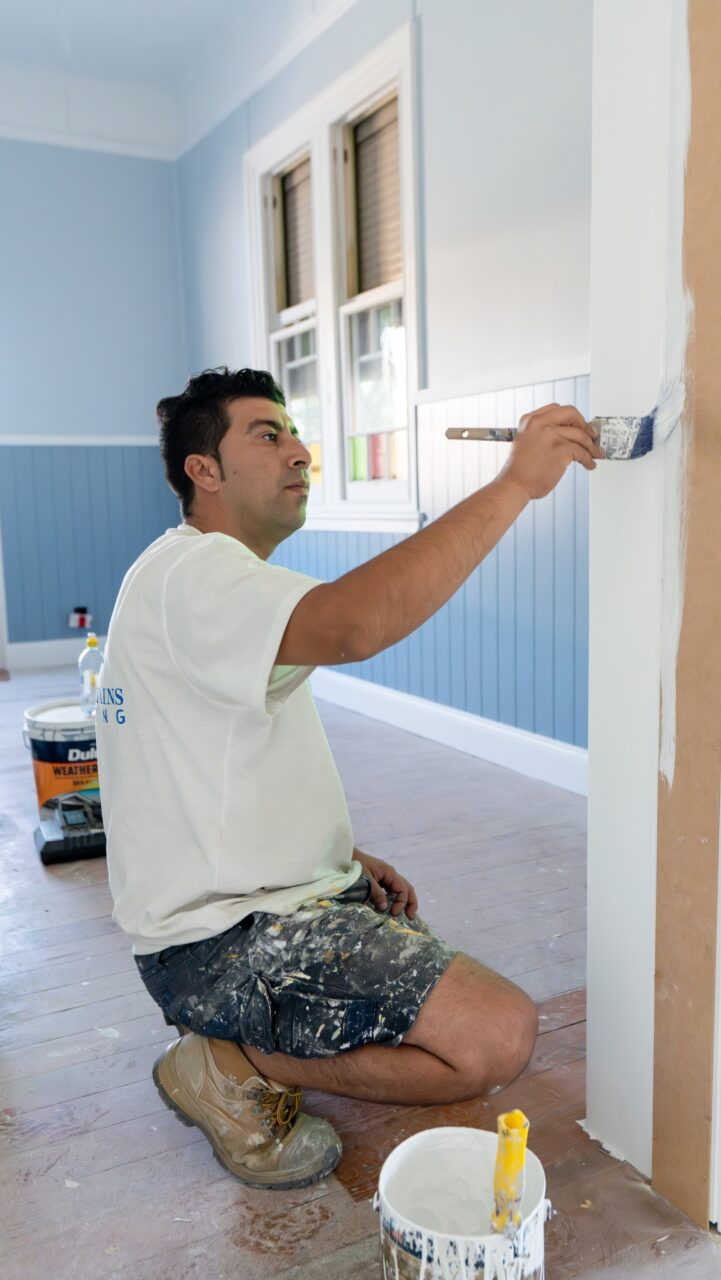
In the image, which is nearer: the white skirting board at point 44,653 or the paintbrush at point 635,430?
the paintbrush at point 635,430

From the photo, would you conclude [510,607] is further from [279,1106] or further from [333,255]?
[279,1106]

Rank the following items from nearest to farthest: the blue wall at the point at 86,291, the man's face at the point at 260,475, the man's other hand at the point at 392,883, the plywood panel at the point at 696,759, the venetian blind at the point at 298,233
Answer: the plywood panel at the point at 696,759, the man's face at the point at 260,475, the man's other hand at the point at 392,883, the venetian blind at the point at 298,233, the blue wall at the point at 86,291

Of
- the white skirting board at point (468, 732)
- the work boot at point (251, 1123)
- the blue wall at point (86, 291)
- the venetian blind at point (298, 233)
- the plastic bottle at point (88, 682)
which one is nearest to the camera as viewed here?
the work boot at point (251, 1123)

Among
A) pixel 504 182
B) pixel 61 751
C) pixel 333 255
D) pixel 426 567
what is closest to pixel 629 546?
pixel 426 567

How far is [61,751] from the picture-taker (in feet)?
9.59

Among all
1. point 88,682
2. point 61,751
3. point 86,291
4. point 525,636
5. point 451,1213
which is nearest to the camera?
point 451,1213

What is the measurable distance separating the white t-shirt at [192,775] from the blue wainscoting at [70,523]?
5.10 m

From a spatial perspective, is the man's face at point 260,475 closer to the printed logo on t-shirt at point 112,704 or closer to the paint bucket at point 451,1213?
the printed logo on t-shirt at point 112,704

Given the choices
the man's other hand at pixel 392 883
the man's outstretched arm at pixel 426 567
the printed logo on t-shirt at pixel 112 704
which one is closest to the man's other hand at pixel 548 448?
the man's outstretched arm at pixel 426 567

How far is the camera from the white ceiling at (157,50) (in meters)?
5.04

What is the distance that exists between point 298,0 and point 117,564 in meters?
3.44

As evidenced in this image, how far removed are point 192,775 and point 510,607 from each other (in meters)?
2.29

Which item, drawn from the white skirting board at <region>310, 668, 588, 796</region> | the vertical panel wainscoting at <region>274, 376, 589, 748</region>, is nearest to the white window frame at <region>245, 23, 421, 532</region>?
the vertical panel wainscoting at <region>274, 376, 589, 748</region>

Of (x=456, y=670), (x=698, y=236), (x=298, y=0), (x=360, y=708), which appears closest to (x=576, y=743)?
(x=456, y=670)
